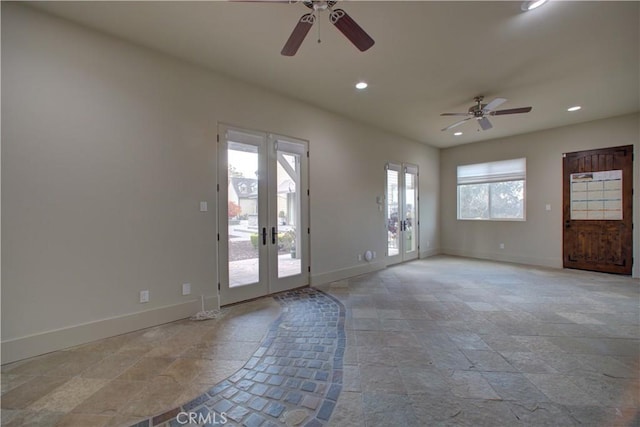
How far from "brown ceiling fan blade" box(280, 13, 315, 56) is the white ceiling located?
45cm

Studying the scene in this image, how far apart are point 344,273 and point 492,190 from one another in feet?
15.9

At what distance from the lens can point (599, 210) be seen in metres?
5.61

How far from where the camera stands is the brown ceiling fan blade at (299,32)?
81.2 inches

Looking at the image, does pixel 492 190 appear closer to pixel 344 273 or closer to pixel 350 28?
pixel 344 273

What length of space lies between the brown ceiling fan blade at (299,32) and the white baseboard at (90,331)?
10.1ft

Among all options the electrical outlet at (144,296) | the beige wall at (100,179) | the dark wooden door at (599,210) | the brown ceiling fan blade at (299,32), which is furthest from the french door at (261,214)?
the dark wooden door at (599,210)

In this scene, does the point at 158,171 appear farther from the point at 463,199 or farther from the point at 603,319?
the point at 463,199

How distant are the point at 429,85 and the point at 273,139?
2.48 metres

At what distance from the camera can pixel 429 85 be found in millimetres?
4004

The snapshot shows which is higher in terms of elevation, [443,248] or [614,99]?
[614,99]

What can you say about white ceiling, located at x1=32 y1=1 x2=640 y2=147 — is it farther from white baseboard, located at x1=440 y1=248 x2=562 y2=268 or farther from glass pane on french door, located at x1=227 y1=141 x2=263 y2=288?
white baseboard, located at x1=440 y1=248 x2=562 y2=268

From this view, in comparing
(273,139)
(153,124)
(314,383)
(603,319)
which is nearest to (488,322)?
(603,319)

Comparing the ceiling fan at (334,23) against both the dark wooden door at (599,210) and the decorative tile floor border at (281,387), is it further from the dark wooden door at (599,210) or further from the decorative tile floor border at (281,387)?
the dark wooden door at (599,210)

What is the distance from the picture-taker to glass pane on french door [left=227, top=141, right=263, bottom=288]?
3812 millimetres
